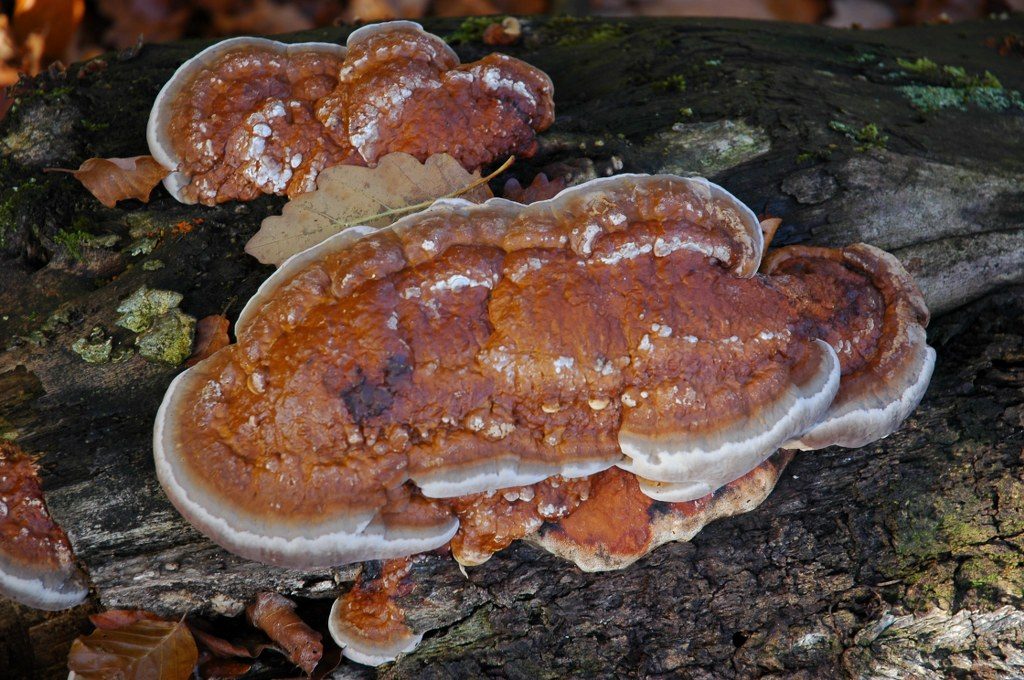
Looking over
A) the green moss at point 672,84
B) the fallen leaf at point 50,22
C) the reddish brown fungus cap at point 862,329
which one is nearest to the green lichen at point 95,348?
the reddish brown fungus cap at point 862,329

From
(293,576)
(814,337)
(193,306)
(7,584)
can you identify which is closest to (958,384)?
(814,337)

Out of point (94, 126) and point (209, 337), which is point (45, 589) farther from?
point (94, 126)

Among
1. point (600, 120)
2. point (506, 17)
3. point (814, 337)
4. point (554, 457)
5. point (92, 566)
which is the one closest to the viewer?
point (554, 457)

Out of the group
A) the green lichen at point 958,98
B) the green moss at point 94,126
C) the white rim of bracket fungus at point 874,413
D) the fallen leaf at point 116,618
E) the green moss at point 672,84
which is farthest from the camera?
→ the green lichen at point 958,98

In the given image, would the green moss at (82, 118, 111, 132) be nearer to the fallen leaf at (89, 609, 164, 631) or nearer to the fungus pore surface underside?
the fungus pore surface underside

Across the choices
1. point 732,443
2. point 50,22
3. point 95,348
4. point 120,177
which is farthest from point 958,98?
point 50,22

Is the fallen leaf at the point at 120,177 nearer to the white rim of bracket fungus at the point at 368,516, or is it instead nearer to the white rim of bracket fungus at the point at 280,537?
the white rim of bracket fungus at the point at 368,516

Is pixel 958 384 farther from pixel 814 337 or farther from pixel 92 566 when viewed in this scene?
pixel 92 566
